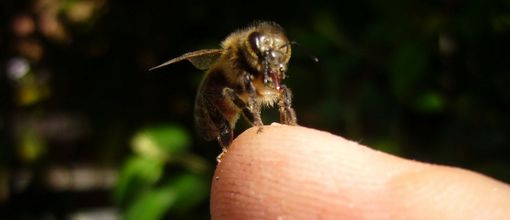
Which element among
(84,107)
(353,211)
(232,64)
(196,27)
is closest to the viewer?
(353,211)

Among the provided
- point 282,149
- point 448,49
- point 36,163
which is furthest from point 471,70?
point 36,163

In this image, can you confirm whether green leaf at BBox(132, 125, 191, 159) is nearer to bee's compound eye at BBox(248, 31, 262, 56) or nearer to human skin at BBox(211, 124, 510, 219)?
bee's compound eye at BBox(248, 31, 262, 56)

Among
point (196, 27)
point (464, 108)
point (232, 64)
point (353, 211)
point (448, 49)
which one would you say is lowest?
point (353, 211)

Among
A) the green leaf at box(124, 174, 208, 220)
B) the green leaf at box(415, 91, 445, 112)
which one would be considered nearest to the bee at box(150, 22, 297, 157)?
the green leaf at box(124, 174, 208, 220)

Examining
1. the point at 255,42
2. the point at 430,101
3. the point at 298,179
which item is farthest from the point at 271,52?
the point at 430,101

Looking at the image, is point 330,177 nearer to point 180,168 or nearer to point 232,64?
point 232,64

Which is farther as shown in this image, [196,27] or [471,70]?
[196,27]
